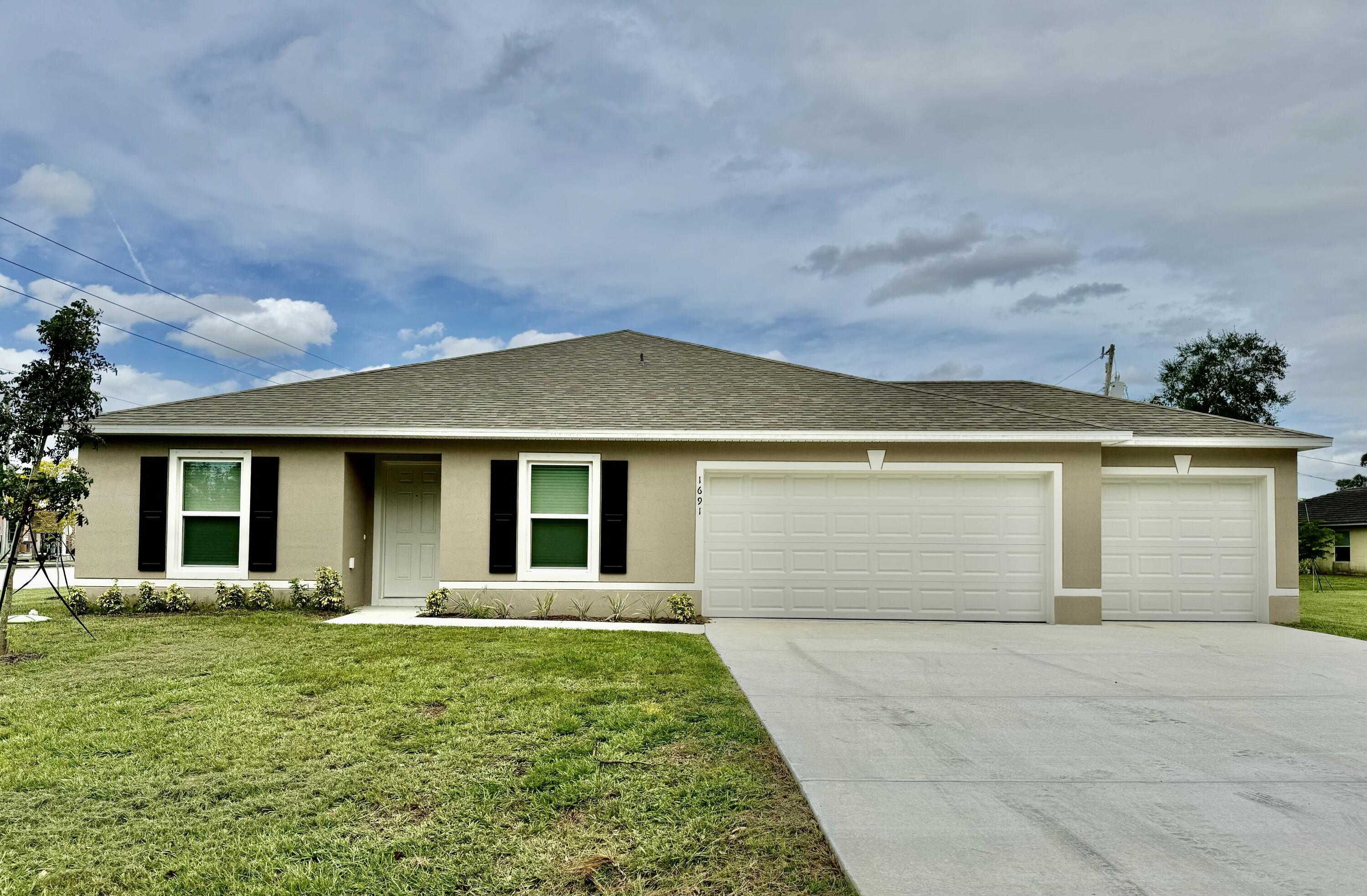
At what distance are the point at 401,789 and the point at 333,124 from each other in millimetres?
14100

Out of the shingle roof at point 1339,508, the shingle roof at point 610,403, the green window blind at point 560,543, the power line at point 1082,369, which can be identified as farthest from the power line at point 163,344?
the shingle roof at point 1339,508

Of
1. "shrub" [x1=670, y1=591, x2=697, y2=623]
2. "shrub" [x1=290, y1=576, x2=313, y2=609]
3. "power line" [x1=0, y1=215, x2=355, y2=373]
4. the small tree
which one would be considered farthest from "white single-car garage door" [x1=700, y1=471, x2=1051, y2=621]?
the small tree

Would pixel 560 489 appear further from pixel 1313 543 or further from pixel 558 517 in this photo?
pixel 1313 543

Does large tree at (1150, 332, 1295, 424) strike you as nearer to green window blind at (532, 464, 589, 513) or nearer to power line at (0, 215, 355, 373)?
green window blind at (532, 464, 589, 513)

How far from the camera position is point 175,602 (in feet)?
33.1

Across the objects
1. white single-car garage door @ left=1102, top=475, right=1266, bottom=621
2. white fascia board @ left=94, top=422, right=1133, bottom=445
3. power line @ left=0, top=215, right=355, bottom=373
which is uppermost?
power line @ left=0, top=215, right=355, bottom=373

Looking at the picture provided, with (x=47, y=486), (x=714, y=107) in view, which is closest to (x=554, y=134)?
(x=714, y=107)

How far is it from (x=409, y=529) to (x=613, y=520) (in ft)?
11.5

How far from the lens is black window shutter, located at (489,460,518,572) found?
33.8 ft

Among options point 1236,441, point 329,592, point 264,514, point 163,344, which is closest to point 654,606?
point 329,592

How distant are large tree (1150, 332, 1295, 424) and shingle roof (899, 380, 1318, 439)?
18.4 m

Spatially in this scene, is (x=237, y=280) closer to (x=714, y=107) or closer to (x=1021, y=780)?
(x=714, y=107)

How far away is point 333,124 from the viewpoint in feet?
46.3

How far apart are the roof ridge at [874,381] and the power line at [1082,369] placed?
12094 mm
